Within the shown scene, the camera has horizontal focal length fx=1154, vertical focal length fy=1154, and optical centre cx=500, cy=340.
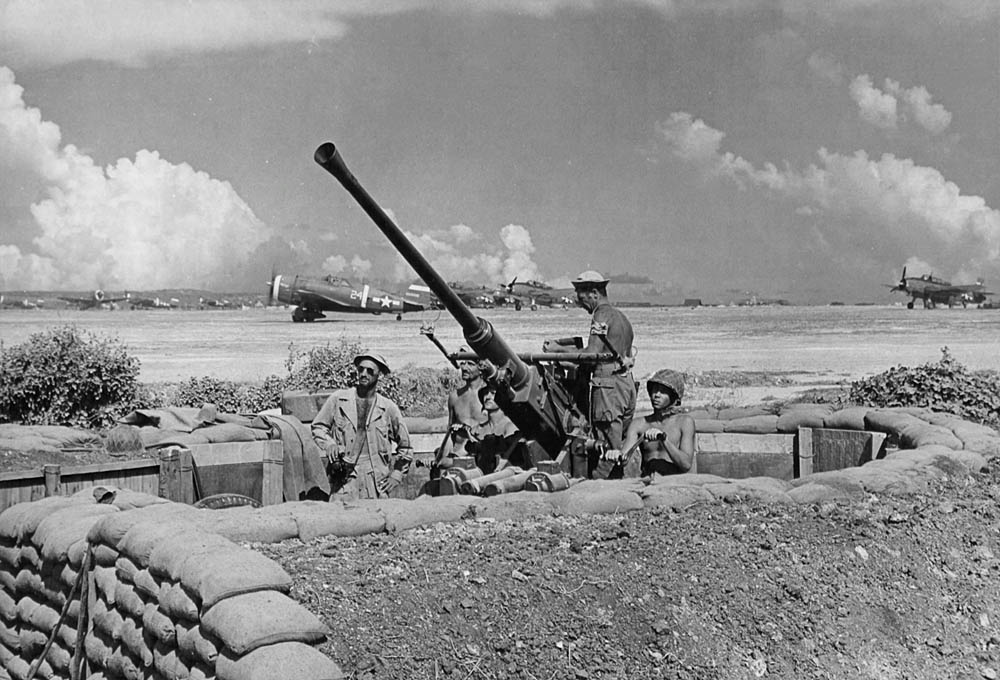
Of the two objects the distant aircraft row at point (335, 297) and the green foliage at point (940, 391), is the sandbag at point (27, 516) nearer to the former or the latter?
the green foliage at point (940, 391)

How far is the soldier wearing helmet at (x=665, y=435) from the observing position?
8.55 m

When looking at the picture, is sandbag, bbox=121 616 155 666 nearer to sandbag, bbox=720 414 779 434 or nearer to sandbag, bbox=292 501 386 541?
sandbag, bbox=292 501 386 541

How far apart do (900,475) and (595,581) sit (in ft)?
9.83

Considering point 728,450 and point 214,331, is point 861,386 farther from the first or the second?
point 214,331

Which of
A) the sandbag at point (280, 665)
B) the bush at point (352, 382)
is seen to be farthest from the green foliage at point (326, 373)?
the sandbag at point (280, 665)

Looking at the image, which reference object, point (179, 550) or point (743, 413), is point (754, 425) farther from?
point (179, 550)

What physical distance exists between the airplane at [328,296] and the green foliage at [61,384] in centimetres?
2653

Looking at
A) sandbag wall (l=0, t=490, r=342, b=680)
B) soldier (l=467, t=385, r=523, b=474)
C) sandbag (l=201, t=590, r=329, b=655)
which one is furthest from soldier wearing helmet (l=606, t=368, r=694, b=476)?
sandbag (l=201, t=590, r=329, b=655)

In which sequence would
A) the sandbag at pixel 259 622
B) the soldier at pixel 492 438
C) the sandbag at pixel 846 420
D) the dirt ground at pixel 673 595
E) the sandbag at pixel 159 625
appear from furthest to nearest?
the sandbag at pixel 846 420 < the soldier at pixel 492 438 < the dirt ground at pixel 673 595 < the sandbag at pixel 159 625 < the sandbag at pixel 259 622

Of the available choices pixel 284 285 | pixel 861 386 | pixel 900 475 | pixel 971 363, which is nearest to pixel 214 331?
pixel 284 285

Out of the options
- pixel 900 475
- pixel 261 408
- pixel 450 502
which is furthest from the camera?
pixel 261 408

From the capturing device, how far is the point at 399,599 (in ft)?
17.3

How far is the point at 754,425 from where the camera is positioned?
10.8 meters

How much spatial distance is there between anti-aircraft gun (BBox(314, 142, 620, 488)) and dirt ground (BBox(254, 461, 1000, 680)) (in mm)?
1719
